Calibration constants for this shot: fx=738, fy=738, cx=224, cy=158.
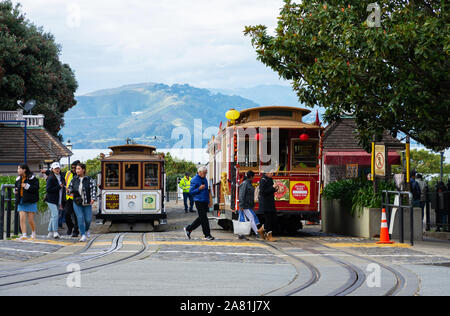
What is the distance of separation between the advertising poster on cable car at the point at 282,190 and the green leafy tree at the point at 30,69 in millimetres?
20670

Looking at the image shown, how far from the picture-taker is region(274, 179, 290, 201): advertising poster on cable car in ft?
65.4

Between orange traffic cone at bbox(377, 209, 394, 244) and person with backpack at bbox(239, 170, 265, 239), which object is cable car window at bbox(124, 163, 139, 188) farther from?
orange traffic cone at bbox(377, 209, 394, 244)

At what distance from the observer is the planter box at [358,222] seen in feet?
59.8

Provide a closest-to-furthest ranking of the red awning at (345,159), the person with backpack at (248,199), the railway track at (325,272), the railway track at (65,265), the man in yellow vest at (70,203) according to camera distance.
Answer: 1. the railway track at (325,272)
2. the railway track at (65,265)
3. the person with backpack at (248,199)
4. the man in yellow vest at (70,203)
5. the red awning at (345,159)

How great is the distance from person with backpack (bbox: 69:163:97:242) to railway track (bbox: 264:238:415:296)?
4694mm

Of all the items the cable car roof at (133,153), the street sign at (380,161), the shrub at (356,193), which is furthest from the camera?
the cable car roof at (133,153)

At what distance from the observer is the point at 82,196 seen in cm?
1709

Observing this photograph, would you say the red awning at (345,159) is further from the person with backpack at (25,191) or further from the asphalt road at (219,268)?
the person with backpack at (25,191)

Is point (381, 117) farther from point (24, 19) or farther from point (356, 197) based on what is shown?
point (24, 19)

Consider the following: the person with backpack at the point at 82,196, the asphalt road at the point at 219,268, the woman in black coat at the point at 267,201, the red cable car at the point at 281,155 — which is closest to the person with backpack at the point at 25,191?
the asphalt road at the point at 219,268

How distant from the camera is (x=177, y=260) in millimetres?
12719

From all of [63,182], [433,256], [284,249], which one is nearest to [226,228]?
[63,182]

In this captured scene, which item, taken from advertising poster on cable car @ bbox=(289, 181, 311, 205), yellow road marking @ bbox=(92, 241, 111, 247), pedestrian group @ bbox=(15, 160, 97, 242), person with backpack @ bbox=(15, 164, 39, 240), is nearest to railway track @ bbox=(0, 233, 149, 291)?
yellow road marking @ bbox=(92, 241, 111, 247)
